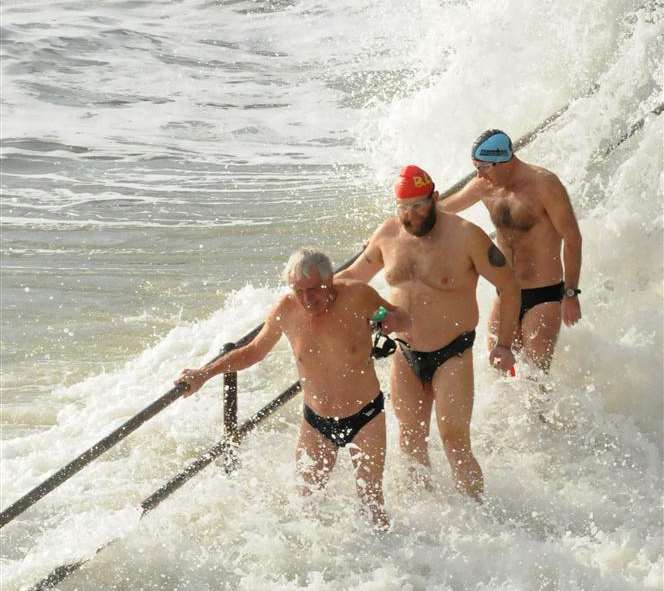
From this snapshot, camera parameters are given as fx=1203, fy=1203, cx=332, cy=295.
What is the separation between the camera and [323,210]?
14781mm

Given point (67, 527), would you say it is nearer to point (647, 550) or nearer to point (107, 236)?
point (647, 550)

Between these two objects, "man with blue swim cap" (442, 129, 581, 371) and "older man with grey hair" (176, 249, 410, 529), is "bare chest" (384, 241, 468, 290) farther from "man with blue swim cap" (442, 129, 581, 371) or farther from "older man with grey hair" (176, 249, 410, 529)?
"man with blue swim cap" (442, 129, 581, 371)

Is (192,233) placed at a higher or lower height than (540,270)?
lower

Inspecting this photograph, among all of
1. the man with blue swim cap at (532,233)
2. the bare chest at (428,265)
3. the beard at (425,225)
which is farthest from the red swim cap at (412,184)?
the man with blue swim cap at (532,233)

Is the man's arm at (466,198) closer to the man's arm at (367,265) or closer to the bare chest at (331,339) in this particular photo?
the man's arm at (367,265)

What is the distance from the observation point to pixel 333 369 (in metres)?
5.09

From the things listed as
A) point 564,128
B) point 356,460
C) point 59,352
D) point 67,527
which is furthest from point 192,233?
point 356,460

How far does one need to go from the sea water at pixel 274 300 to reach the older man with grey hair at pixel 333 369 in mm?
292

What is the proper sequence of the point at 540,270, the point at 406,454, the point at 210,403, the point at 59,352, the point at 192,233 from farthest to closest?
1. the point at 192,233
2. the point at 59,352
3. the point at 210,403
4. the point at 540,270
5. the point at 406,454

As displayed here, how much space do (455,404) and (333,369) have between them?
0.72 meters

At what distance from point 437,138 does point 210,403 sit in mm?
7189

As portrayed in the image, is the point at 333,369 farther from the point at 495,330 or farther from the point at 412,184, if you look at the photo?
the point at 495,330

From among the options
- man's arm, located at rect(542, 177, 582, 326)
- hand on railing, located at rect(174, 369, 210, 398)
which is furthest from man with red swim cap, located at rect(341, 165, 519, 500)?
hand on railing, located at rect(174, 369, 210, 398)

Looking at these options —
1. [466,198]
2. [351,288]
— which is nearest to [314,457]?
[351,288]
